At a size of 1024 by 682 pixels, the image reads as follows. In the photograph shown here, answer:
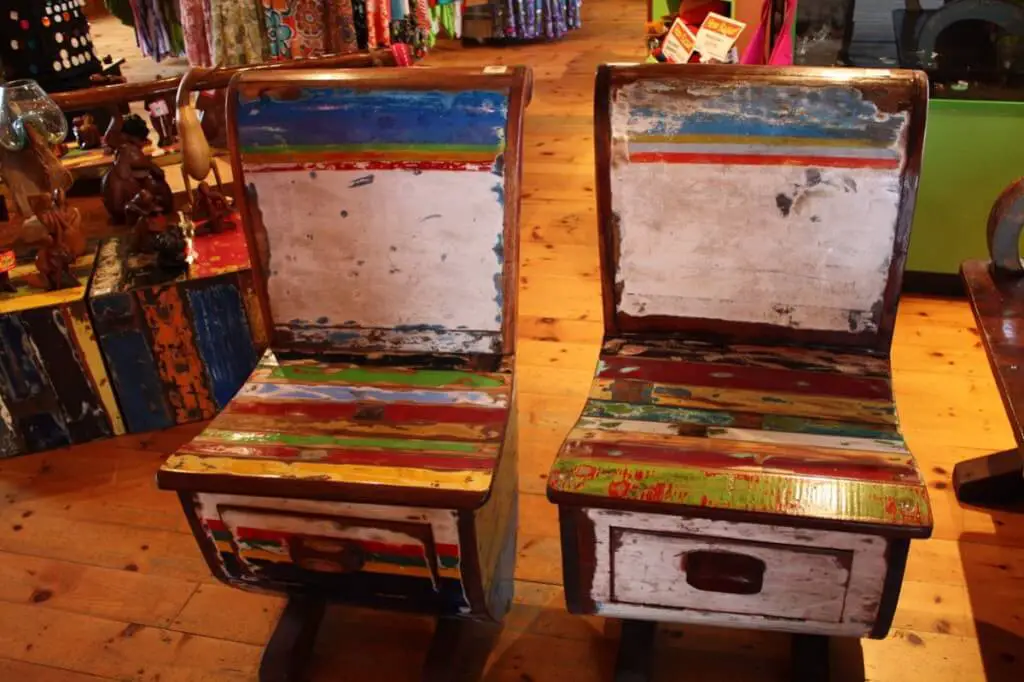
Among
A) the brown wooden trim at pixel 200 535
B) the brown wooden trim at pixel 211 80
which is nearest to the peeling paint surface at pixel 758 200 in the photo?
the brown wooden trim at pixel 211 80

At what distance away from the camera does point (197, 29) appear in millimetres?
3566

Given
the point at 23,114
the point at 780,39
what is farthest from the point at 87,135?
the point at 780,39

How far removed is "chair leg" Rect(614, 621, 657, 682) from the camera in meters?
1.42

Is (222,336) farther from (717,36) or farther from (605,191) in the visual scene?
(717,36)

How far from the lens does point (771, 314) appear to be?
1453 millimetres

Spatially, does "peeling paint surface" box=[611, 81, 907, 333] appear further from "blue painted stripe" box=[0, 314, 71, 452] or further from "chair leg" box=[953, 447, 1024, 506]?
"blue painted stripe" box=[0, 314, 71, 452]

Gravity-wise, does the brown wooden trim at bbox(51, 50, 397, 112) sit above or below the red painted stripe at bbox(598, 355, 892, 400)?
above

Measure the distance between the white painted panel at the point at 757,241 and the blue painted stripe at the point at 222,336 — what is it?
3.07 ft

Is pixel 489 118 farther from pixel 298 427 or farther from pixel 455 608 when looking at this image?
pixel 455 608

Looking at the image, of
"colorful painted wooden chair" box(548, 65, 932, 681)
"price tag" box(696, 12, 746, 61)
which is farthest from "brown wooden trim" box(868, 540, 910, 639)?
"price tag" box(696, 12, 746, 61)

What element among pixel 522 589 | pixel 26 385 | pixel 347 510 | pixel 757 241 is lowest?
pixel 522 589

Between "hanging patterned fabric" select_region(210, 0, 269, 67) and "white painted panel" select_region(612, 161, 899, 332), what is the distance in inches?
98.0

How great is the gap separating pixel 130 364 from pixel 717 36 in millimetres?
1484

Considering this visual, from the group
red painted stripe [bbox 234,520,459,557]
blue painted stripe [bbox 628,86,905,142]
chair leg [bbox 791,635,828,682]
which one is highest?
blue painted stripe [bbox 628,86,905,142]
